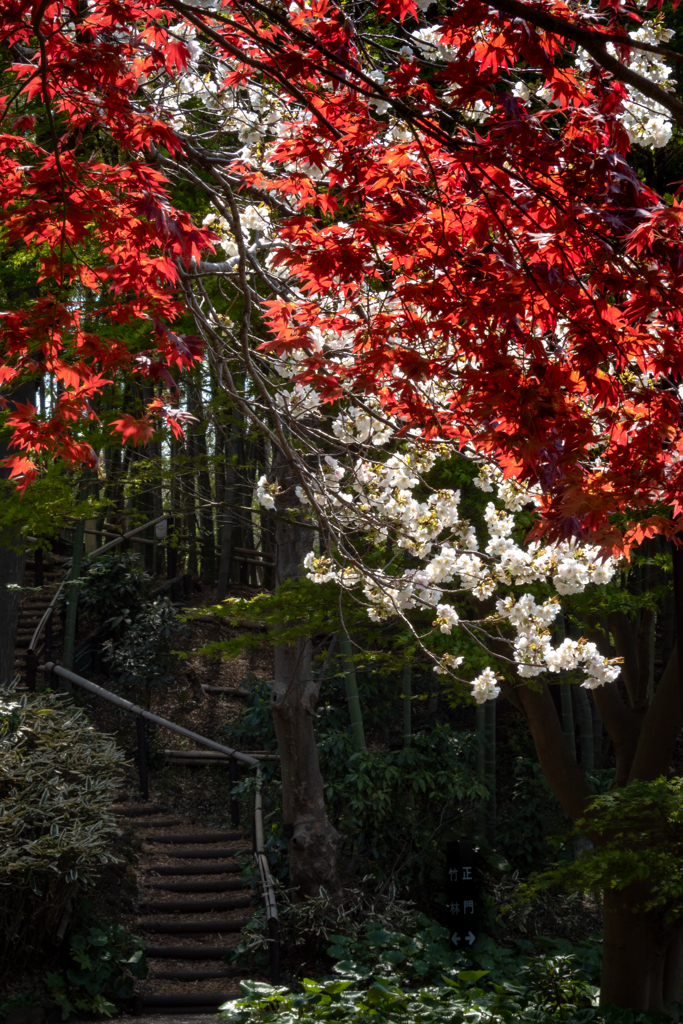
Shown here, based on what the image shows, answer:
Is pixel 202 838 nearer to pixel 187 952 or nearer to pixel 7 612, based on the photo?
pixel 187 952

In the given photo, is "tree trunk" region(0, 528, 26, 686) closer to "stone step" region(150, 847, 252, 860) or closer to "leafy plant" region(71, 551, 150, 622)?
"leafy plant" region(71, 551, 150, 622)

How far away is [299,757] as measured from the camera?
7516mm

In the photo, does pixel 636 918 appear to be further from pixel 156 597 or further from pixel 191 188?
pixel 156 597

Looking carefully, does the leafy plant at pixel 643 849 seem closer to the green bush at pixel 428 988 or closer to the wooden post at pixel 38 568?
the green bush at pixel 428 988

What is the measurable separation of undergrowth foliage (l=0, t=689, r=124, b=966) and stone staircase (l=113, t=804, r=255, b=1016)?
0.73 metres

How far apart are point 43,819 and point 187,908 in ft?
6.34

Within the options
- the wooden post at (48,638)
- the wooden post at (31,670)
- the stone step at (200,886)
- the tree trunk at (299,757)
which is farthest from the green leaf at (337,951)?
the wooden post at (48,638)

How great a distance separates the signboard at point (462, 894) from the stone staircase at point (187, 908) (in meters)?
1.63

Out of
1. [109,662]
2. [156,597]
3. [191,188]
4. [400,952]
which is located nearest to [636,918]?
[400,952]

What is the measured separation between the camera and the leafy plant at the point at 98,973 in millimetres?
5543

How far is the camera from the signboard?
700cm

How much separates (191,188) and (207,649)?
3638 mm

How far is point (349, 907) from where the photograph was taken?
24.3ft

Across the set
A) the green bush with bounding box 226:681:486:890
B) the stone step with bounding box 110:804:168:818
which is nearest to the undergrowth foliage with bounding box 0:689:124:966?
the stone step with bounding box 110:804:168:818
